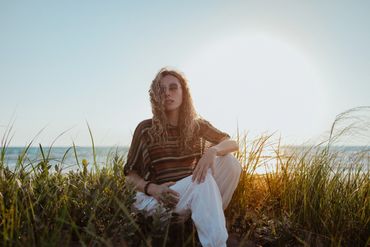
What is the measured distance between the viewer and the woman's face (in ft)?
10.7

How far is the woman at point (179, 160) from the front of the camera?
2.60 metres

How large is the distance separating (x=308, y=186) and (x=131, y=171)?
145cm

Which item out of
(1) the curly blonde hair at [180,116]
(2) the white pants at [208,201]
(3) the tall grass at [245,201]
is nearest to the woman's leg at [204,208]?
(2) the white pants at [208,201]

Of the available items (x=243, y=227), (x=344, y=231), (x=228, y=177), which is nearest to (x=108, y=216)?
(x=228, y=177)

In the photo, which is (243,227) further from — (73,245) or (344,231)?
(73,245)

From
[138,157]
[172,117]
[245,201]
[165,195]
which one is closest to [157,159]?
[138,157]

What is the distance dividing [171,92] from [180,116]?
0.25m

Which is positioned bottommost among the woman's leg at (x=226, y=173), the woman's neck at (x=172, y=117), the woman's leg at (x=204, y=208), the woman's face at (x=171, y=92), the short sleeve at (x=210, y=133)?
the woman's leg at (x=204, y=208)

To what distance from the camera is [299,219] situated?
3.05 metres

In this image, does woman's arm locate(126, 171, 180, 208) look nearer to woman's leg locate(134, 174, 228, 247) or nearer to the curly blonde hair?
woman's leg locate(134, 174, 228, 247)

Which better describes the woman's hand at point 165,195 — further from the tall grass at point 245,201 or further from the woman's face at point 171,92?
the woman's face at point 171,92

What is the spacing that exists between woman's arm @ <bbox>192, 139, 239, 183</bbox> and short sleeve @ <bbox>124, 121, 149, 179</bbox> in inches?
23.2

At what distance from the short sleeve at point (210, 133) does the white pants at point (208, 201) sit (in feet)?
1.24

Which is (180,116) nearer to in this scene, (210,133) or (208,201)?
(210,133)
